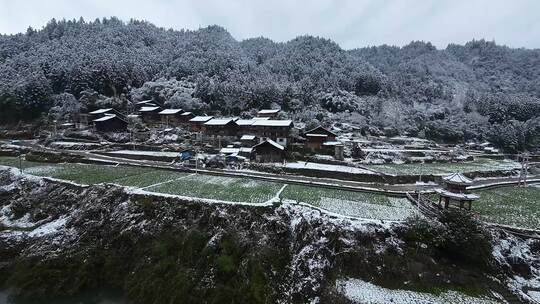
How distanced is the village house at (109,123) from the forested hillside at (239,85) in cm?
1112

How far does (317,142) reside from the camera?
51844 millimetres

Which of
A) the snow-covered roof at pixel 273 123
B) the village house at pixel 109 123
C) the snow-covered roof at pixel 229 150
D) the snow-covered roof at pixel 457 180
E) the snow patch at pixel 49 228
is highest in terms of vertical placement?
the snow-covered roof at pixel 273 123

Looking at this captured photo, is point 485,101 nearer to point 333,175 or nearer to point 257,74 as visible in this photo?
point 257,74

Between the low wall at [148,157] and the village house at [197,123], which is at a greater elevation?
the village house at [197,123]

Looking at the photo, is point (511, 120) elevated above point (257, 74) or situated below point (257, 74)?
below

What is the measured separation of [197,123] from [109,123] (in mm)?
20435

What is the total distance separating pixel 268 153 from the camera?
44156mm

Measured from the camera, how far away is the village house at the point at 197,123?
61438 millimetres

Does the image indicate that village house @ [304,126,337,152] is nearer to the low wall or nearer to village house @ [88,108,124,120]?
the low wall

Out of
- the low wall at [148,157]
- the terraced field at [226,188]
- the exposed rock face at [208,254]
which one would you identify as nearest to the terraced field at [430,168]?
the terraced field at [226,188]

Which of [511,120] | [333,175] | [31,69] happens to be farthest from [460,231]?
[31,69]

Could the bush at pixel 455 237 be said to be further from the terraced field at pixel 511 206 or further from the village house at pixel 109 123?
the village house at pixel 109 123

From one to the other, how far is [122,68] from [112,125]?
32.7 metres

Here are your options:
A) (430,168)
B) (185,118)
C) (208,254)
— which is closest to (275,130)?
(185,118)
